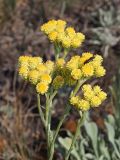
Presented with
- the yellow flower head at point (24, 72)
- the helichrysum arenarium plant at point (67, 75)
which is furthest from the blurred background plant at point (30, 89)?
the yellow flower head at point (24, 72)

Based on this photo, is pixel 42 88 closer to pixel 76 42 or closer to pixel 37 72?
pixel 37 72

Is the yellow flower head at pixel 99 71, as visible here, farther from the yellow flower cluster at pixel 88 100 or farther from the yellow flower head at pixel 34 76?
the yellow flower head at pixel 34 76

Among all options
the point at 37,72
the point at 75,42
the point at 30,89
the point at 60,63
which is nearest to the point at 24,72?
the point at 37,72

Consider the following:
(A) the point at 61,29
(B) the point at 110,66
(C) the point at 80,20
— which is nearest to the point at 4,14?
(C) the point at 80,20

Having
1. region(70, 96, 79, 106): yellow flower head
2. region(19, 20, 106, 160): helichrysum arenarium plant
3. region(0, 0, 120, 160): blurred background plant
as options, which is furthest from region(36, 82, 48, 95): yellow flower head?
region(0, 0, 120, 160): blurred background plant

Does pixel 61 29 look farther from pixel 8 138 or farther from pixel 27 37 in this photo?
pixel 27 37

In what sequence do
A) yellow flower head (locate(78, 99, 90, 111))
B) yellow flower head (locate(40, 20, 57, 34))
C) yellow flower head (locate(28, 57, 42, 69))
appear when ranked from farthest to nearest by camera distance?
yellow flower head (locate(40, 20, 57, 34)), yellow flower head (locate(28, 57, 42, 69)), yellow flower head (locate(78, 99, 90, 111))

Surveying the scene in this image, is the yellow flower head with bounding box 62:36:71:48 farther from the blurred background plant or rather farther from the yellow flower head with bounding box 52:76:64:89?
the blurred background plant
